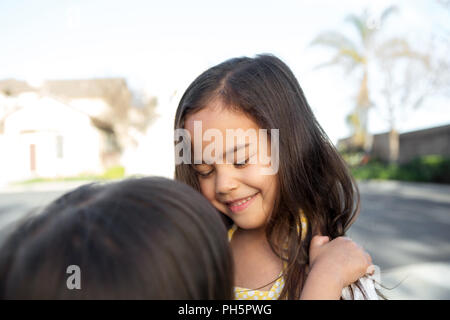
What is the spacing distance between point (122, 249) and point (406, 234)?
6.49m

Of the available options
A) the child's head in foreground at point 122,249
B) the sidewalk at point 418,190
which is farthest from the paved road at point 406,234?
the child's head in foreground at point 122,249

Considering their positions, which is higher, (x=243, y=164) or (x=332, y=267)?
(x=243, y=164)

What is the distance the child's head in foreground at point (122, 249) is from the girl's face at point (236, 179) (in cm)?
56

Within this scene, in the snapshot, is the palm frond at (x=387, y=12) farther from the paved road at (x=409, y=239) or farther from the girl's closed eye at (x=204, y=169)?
the girl's closed eye at (x=204, y=169)

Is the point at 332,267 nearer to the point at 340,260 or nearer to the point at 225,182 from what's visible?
the point at 340,260

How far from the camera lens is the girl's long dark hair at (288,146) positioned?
4.12 feet

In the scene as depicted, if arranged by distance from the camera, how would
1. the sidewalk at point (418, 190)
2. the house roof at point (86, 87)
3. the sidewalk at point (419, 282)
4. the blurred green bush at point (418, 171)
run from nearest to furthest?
the sidewalk at point (419, 282)
the sidewalk at point (418, 190)
the blurred green bush at point (418, 171)
the house roof at point (86, 87)

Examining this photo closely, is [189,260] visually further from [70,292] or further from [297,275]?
[297,275]

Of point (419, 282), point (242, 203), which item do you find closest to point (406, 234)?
point (419, 282)

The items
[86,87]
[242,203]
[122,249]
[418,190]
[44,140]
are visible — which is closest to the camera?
[122,249]

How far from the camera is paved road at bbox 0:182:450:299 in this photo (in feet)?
9.85

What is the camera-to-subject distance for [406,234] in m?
6.13

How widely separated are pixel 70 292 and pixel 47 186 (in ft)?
58.0

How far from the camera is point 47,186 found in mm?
16469
